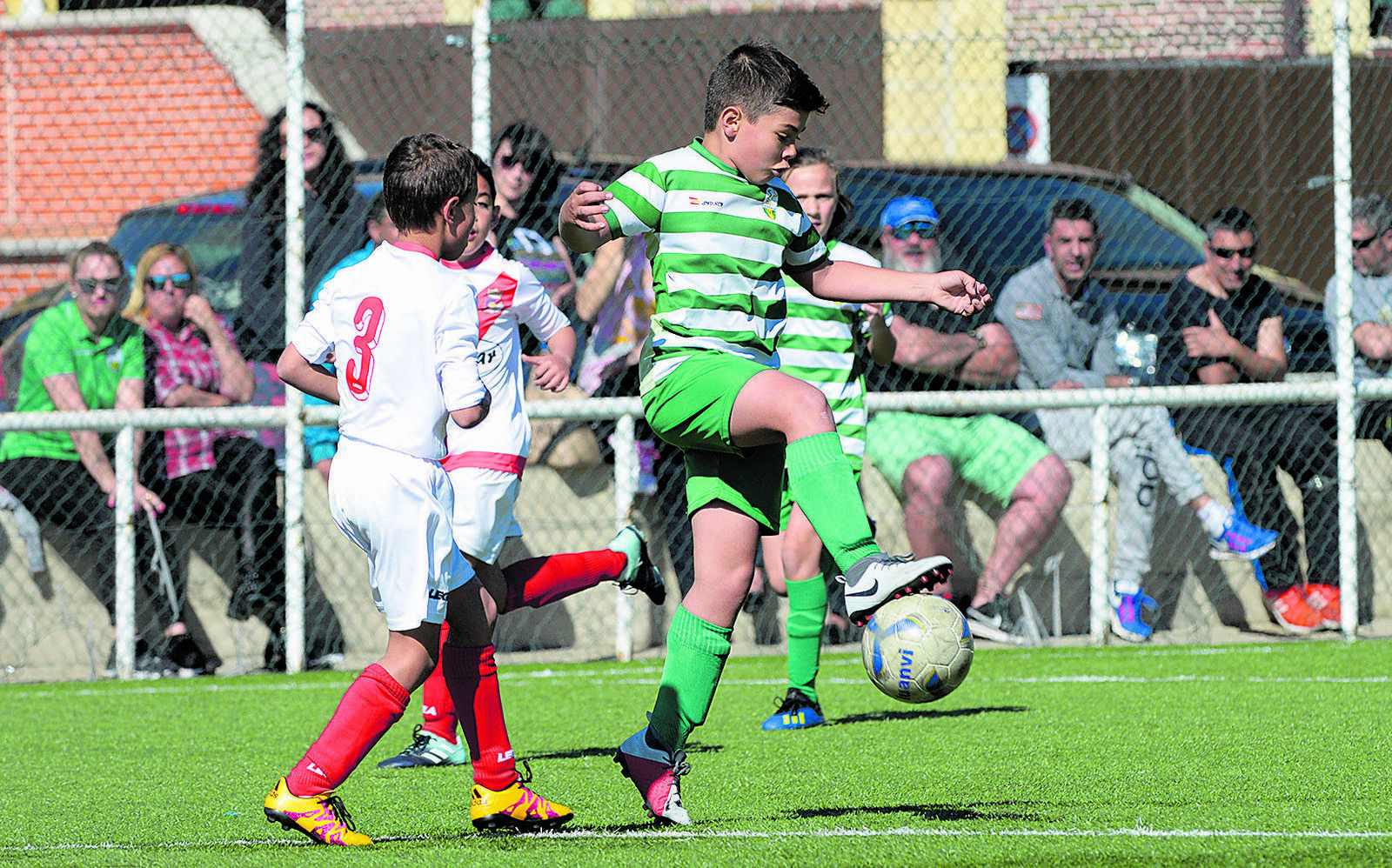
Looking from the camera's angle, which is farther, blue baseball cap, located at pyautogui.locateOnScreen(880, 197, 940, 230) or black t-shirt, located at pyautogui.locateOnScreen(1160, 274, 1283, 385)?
black t-shirt, located at pyautogui.locateOnScreen(1160, 274, 1283, 385)

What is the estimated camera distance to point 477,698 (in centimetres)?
403

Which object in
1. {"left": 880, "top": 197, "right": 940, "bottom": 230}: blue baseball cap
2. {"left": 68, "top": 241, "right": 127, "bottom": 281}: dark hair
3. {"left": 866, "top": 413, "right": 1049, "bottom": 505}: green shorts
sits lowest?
{"left": 866, "top": 413, "right": 1049, "bottom": 505}: green shorts

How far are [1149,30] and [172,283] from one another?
246 inches

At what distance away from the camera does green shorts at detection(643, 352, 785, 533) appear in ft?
12.1

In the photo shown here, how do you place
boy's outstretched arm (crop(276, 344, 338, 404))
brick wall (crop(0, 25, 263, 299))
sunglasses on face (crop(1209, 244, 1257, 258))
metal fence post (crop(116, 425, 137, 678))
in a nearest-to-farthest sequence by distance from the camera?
boy's outstretched arm (crop(276, 344, 338, 404))
metal fence post (crop(116, 425, 137, 678))
sunglasses on face (crop(1209, 244, 1257, 258))
brick wall (crop(0, 25, 263, 299))

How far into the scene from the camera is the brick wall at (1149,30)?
9.00 metres

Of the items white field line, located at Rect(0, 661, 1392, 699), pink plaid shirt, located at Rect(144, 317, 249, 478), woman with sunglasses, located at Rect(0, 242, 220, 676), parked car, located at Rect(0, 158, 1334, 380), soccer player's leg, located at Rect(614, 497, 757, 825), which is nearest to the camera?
soccer player's leg, located at Rect(614, 497, 757, 825)

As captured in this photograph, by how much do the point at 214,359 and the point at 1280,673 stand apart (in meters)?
5.00

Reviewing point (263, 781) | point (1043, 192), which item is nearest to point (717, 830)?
point (263, 781)

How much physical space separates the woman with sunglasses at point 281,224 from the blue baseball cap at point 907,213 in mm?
2529

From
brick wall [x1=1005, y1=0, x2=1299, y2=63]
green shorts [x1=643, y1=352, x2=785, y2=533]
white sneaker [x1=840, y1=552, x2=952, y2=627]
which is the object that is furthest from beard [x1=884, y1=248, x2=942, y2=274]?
white sneaker [x1=840, y1=552, x2=952, y2=627]

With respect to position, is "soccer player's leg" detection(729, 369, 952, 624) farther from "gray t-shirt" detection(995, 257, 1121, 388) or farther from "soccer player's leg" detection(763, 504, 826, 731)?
"gray t-shirt" detection(995, 257, 1121, 388)

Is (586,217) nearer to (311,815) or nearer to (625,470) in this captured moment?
(311,815)

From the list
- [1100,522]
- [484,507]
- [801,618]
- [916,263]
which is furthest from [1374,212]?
[484,507]
